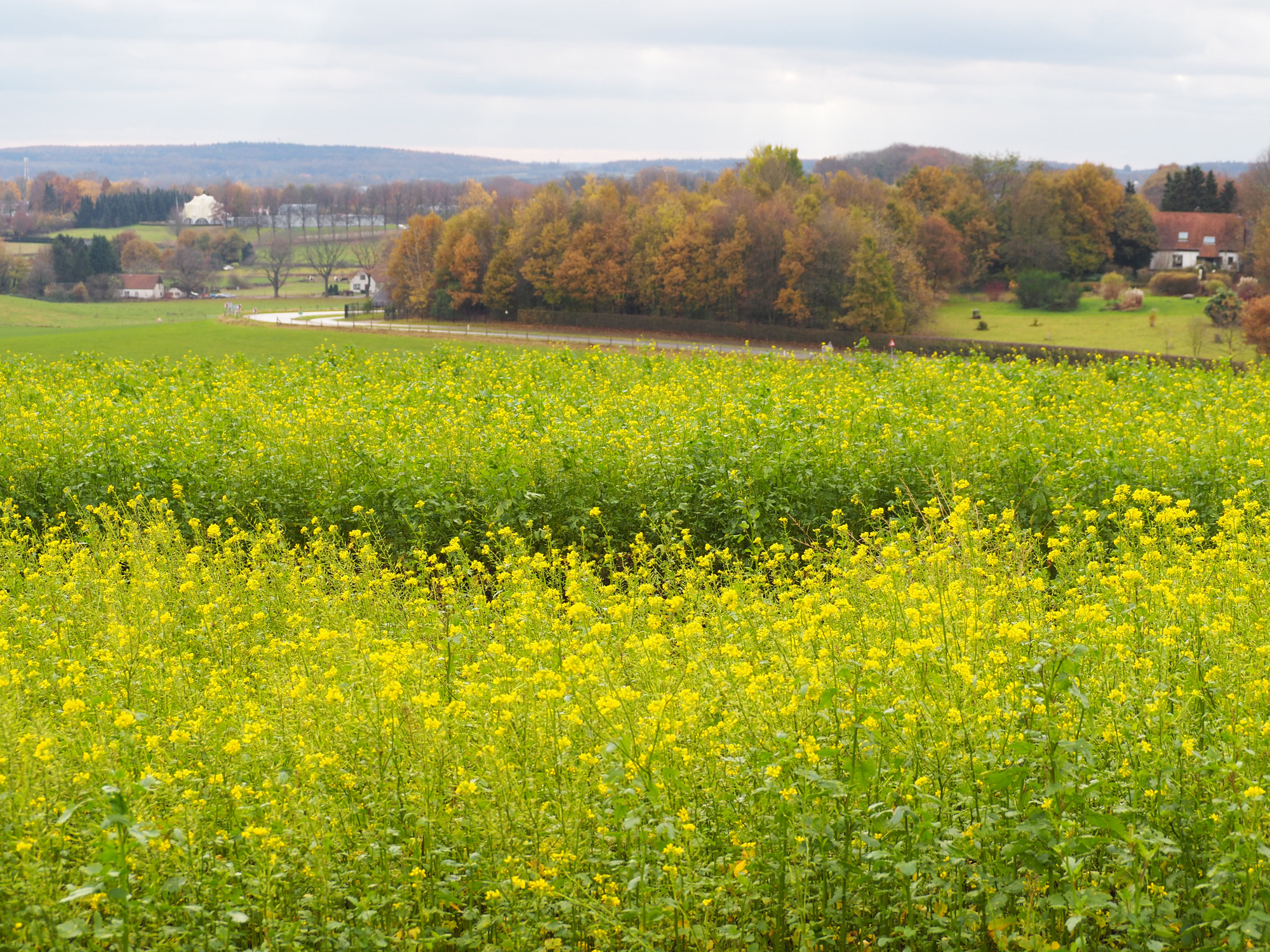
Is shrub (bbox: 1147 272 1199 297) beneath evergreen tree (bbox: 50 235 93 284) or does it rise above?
beneath

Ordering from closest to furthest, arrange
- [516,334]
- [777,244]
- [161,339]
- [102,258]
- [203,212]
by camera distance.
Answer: [161,339] → [777,244] → [516,334] → [102,258] → [203,212]

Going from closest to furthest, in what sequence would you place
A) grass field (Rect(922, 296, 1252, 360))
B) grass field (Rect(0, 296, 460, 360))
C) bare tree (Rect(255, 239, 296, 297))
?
grass field (Rect(0, 296, 460, 360)) < grass field (Rect(922, 296, 1252, 360)) < bare tree (Rect(255, 239, 296, 297))

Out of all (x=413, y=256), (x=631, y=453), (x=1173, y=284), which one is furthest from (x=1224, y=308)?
(x=413, y=256)

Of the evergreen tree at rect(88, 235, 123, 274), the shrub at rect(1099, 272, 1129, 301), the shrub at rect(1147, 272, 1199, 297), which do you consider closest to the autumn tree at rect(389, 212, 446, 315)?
the shrub at rect(1099, 272, 1129, 301)

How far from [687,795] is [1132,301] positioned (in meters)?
68.6

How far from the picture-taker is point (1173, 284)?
218ft

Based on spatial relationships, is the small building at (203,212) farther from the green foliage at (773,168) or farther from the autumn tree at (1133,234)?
the autumn tree at (1133,234)

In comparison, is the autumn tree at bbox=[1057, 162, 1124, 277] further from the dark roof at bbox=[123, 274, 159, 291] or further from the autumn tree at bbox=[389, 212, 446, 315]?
the dark roof at bbox=[123, 274, 159, 291]

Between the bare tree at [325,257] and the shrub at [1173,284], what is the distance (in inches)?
3584

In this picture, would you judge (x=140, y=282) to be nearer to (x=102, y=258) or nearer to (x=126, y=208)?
(x=102, y=258)

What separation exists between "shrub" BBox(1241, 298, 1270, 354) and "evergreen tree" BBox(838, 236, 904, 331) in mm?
16842

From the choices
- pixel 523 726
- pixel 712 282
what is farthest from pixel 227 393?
pixel 712 282

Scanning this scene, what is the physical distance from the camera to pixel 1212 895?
3789 millimetres

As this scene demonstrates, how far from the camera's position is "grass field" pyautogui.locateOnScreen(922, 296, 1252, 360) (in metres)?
48.8
